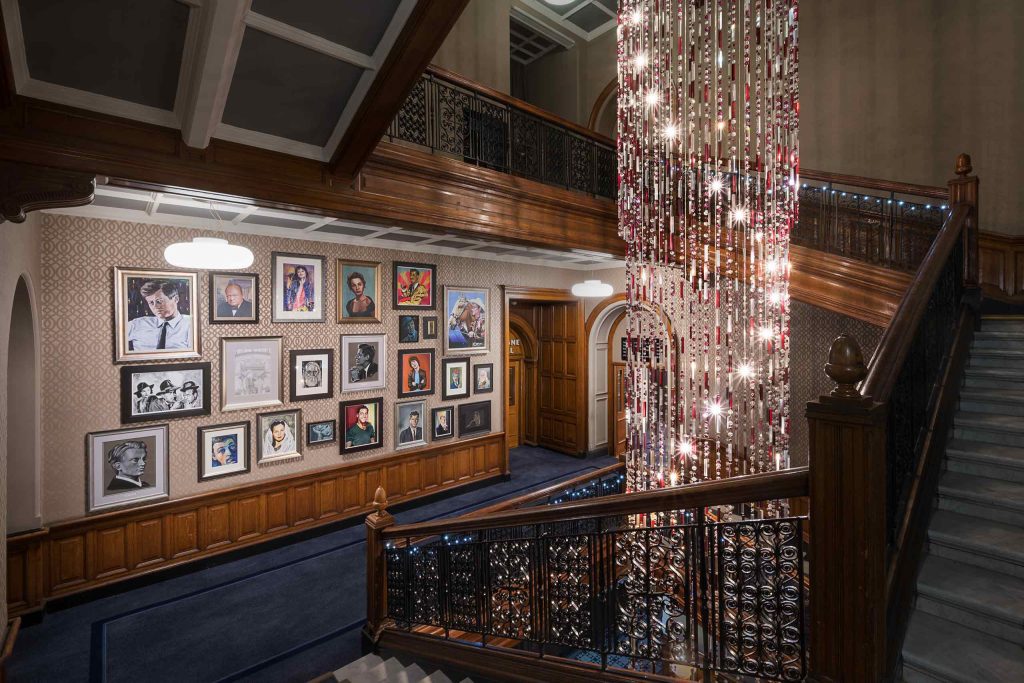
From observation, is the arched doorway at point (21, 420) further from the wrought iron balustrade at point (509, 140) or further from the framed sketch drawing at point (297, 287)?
the wrought iron balustrade at point (509, 140)

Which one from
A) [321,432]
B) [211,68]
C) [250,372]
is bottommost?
[321,432]

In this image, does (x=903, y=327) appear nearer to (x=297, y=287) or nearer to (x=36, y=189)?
(x=36, y=189)

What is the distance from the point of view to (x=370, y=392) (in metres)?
6.78

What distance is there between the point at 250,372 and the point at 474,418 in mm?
3424

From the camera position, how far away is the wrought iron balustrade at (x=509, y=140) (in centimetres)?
451

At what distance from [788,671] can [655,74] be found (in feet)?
14.3

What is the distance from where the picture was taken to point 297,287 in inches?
238

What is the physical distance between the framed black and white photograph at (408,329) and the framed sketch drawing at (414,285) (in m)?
0.16

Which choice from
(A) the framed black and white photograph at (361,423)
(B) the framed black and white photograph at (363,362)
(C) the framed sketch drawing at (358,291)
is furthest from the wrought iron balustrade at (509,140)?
(A) the framed black and white photograph at (361,423)

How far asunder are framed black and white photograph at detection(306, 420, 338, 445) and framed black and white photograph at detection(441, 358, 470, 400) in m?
1.72

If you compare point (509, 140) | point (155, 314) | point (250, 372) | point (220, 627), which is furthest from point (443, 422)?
point (509, 140)

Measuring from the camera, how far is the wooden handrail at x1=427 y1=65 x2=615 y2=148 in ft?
14.6

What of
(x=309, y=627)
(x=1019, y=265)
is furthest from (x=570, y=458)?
(x=1019, y=265)

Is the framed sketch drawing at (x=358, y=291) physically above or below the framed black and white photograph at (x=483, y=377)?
above
